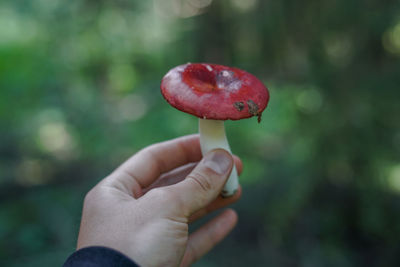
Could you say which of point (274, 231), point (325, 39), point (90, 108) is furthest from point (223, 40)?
point (274, 231)

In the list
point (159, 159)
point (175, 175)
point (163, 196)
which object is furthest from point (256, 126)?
point (163, 196)

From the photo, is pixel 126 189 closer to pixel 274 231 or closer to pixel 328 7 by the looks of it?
pixel 274 231

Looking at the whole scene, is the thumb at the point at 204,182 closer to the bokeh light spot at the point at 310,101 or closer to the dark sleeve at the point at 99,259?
the dark sleeve at the point at 99,259

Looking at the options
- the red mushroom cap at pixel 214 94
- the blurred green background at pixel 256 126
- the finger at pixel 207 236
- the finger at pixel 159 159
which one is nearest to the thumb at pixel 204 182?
the red mushroom cap at pixel 214 94

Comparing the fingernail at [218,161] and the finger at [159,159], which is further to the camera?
the finger at [159,159]

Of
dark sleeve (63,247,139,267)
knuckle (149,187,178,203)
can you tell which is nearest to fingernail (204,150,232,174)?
knuckle (149,187,178,203)

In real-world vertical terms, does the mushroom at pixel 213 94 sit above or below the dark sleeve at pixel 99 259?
above

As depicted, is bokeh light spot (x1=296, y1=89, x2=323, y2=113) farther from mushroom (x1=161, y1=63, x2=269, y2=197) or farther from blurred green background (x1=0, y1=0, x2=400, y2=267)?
mushroom (x1=161, y1=63, x2=269, y2=197)

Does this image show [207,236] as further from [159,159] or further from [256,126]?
[256,126]
